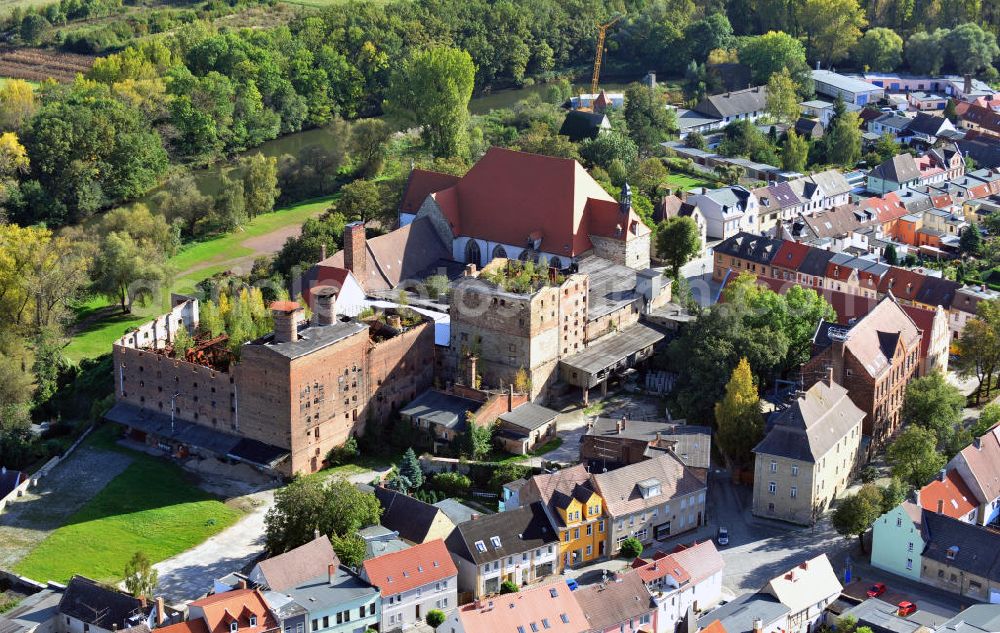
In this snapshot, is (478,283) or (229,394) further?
(478,283)

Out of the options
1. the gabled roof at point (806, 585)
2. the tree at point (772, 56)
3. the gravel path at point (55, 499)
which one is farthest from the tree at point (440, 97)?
the gabled roof at point (806, 585)

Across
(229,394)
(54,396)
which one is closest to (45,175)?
(54,396)

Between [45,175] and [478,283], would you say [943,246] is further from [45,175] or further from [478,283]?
[45,175]

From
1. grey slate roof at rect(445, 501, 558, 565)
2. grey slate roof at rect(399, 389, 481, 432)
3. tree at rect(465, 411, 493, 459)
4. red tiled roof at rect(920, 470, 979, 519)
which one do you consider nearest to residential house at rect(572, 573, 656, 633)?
grey slate roof at rect(445, 501, 558, 565)

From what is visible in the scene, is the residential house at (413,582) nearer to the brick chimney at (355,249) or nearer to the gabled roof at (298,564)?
the gabled roof at (298,564)

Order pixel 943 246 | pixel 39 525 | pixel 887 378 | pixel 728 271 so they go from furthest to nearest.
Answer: pixel 943 246
pixel 728 271
pixel 887 378
pixel 39 525

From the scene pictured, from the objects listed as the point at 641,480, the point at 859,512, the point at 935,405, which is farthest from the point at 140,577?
the point at 935,405

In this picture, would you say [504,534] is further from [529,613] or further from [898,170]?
[898,170]
